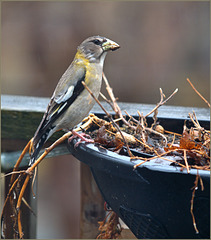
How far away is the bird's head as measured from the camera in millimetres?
2289

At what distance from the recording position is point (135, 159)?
141 cm

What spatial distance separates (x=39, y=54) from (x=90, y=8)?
924mm

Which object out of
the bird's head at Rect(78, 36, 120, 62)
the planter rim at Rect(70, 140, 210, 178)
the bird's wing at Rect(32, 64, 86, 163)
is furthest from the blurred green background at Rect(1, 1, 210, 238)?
the planter rim at Rect(70, 140, 210, 178)

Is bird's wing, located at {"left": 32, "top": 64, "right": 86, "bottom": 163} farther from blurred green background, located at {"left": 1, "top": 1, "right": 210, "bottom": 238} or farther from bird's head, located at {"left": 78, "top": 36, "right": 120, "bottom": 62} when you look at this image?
blurred green background, located at {"left": 1, "top": 1, "right": 210, "bottom": 238}

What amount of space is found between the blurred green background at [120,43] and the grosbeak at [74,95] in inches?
139

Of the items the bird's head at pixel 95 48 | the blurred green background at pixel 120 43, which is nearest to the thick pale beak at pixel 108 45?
the bird's head at pixel 95 48

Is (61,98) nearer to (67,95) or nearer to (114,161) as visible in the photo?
(67,95)

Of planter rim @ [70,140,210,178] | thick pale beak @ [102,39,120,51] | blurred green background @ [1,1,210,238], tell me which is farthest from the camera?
blurred green background @ [1,1,210,238]

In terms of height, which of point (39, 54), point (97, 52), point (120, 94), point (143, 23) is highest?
point (97, 52)

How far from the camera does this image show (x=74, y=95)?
7.59ft

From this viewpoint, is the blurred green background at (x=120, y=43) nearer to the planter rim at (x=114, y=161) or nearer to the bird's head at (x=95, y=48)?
the bird's head at (x=95, y=48)

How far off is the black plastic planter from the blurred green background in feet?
14.5

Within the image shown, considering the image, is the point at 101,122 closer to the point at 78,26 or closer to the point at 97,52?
the point at 97,52

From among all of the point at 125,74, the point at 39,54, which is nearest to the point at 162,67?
the point at 125,74
